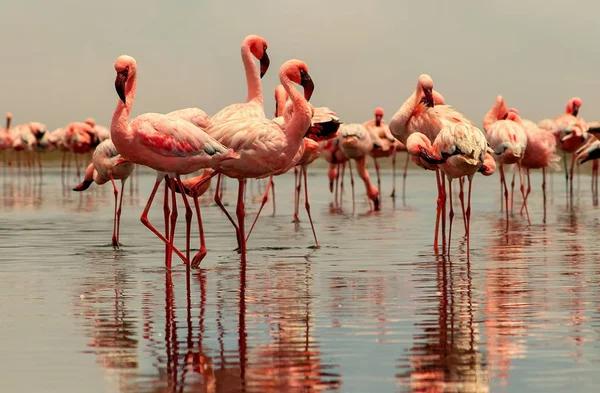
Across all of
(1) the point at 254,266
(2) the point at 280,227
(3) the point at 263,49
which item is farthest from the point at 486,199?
(1) the point at 254,266

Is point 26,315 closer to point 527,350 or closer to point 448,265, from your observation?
point 527,350

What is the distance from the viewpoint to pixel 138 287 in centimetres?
899

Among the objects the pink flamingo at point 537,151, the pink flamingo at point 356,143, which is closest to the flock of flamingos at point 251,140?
the pink flamingo at point 537,151

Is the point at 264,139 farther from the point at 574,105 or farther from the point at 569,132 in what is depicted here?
the point at 574,105

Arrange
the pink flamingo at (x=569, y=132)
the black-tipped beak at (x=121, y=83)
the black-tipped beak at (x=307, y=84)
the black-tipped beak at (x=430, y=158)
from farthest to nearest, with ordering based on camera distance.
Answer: the pink flamingo at (x=569, y=132) → the black-tipped beak at (x=430, y=158) → the black-tipped beak at (x=307, y=84) → the black-tipped beak at (x=121, y=83)

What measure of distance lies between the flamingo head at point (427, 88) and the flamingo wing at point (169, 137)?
3.56 metres

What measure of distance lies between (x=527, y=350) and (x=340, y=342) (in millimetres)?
1000

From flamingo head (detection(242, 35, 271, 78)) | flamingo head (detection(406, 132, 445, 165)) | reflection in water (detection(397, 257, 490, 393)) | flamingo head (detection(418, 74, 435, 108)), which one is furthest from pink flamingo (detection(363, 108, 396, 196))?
reflection in water (detection(397, 257, 490, 393))

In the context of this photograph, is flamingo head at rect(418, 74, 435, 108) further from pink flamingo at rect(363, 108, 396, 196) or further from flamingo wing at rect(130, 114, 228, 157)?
pink flamingo at rect(363, 108, 396, 196)

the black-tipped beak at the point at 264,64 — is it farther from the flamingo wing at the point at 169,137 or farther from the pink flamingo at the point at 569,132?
the pink flamingo at the point at 569,132

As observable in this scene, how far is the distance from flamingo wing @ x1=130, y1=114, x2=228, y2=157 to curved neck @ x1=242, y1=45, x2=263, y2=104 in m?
2.07

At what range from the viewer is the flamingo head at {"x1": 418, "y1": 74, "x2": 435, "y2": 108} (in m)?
12.6

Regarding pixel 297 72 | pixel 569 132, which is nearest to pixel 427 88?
pixel 297 72

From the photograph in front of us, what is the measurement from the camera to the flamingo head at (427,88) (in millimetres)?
12641
